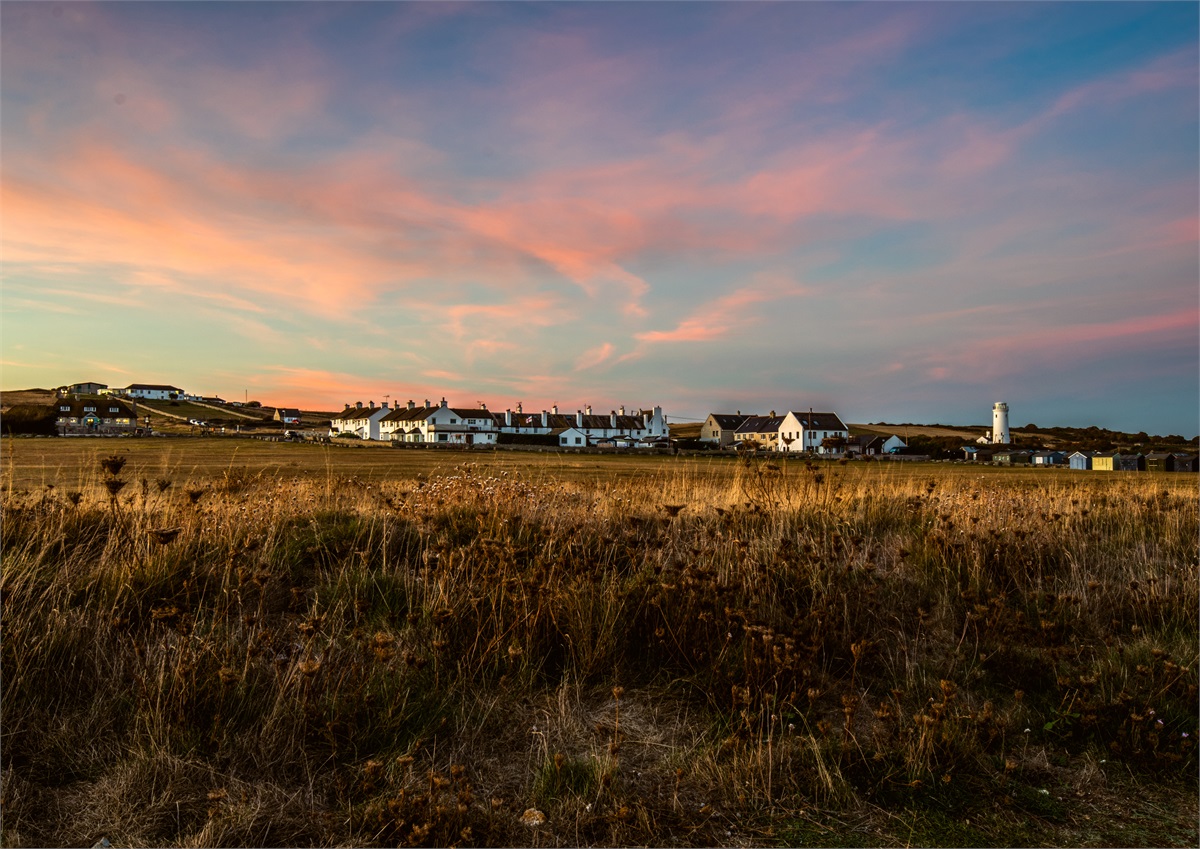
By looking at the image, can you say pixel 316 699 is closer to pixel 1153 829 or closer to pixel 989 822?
pixel 989 822

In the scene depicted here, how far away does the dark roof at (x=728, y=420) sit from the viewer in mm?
123688

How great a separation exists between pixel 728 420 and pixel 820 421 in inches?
758

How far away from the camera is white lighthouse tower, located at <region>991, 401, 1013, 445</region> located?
108 m

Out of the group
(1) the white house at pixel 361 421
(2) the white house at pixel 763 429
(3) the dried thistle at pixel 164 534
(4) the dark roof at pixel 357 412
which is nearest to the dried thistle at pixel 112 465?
(3) the dried thistle at pixel 164 534

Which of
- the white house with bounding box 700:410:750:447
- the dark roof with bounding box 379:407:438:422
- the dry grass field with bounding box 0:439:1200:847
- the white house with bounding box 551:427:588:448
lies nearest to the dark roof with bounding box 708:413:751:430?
the white house with bounding box 700:410:750:447

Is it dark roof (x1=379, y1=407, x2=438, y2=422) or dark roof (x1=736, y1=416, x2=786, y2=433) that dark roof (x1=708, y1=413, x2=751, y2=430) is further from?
dark roof (x1=379, y1=407, x2=438, y2=422)

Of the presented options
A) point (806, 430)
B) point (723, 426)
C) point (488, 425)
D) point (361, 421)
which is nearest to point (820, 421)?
point (806, 430)

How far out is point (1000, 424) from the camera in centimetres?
10894

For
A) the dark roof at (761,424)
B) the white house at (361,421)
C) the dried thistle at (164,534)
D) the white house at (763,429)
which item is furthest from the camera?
the white house at (361,421)

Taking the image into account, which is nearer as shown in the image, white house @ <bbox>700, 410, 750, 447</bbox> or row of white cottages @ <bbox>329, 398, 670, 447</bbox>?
row of white cottages @ <bbox>329, 398, 670, 447</bbox>

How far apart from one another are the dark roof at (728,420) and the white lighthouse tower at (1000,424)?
38.9 m

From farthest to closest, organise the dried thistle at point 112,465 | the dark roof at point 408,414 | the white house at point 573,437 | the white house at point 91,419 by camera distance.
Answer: the white house at point 573,437 → the dark roof at point 408,414 → the white house at point 91,419 → the dried thistle at point 112,465

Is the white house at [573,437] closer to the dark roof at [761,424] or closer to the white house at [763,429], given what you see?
the white house at [763,429]

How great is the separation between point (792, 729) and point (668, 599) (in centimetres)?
131
